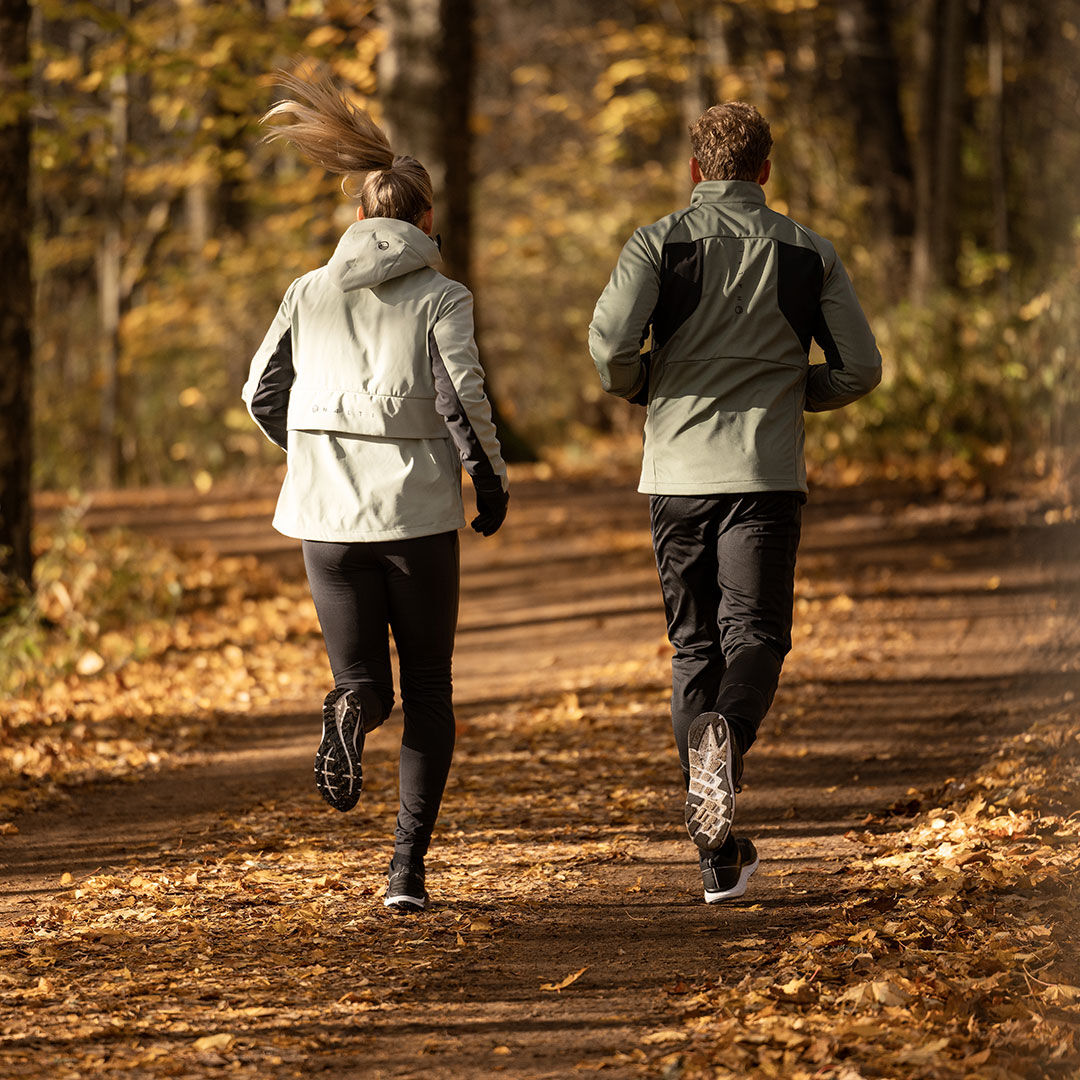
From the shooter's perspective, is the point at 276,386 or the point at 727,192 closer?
the point at 727,192

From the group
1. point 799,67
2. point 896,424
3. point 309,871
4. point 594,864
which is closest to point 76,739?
point 309,871

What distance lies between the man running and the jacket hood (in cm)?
55

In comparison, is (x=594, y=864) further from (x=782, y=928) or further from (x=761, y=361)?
(x=761, y=361)

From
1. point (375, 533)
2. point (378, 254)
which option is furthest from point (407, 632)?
point (378, 254)

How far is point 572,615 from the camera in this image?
31.6 ft

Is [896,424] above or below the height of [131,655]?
above

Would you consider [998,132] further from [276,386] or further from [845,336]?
[276,386]

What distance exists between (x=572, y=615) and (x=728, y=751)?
5.79m

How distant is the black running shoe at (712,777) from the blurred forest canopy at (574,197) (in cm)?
720

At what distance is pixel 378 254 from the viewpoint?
3.98 meters

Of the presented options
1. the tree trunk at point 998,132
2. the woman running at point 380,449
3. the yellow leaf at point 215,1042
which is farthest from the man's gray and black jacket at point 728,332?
the tree trunk at point 998,132

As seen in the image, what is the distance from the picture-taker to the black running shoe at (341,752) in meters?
3.97

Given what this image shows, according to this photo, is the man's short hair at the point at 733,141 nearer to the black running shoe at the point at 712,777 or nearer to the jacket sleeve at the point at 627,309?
the jacket sleeve at the point at 627,309

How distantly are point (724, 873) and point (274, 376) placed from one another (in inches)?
79.2
